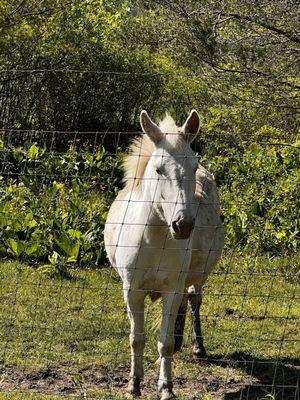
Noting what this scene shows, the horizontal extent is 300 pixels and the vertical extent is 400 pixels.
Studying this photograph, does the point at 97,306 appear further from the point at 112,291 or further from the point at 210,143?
the point at 210,143

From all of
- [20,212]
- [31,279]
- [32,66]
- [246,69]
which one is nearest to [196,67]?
[246,69]

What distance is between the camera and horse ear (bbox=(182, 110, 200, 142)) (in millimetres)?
5309

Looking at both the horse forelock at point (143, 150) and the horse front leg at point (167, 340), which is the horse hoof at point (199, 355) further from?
the horse forelock at point (143, 150)

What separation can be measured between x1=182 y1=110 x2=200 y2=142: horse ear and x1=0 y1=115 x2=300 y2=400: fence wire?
42cm

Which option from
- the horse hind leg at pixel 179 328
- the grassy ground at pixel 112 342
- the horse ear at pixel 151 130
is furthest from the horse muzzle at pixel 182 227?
the horse hind leg at pixel 179 328

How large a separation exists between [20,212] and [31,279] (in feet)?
4.38

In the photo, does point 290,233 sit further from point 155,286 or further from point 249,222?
point 155,286

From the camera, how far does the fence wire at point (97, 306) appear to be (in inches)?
232

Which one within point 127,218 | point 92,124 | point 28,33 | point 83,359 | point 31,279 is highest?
point 28,33

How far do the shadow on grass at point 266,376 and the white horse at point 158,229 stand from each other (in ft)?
2.25

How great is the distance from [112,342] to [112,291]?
1.50 m

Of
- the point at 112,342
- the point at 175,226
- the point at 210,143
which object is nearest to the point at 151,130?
the point at 175,226

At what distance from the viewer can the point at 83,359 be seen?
6.25 metres

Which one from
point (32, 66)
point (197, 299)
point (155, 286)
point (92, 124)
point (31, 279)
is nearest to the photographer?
point (155, 286)
